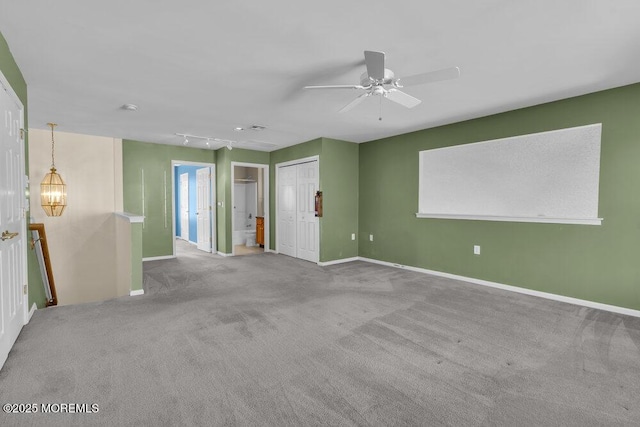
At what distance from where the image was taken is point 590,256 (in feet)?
11.9

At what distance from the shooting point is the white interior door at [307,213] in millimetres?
6188

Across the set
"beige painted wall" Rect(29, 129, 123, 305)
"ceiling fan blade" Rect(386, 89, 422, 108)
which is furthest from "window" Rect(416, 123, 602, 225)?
"beige painted wall" Rect(29, 129, 123, 305)

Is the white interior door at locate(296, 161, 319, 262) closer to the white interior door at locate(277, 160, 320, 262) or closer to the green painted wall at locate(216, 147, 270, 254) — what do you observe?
the white interior door at locate(277, 160, 320, 262)

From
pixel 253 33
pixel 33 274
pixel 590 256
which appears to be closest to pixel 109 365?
pixel 33 274

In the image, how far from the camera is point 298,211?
21.8 feet

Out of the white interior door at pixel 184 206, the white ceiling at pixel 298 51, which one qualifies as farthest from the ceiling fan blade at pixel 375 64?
the white interior door at pixel 184 206

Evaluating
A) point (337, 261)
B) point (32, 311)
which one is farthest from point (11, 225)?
point (337, 261)

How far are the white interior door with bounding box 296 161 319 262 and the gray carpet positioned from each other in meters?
2.26

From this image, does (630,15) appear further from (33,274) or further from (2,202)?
(33,274)

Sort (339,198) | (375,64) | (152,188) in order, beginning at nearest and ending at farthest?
(375,64), (339,198), (152,188)

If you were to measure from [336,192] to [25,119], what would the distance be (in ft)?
14.7

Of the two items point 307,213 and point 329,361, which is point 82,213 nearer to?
point 307,213

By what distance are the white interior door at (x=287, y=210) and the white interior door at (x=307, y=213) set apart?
7.1 inches

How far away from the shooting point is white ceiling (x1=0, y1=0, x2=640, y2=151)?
203cm
